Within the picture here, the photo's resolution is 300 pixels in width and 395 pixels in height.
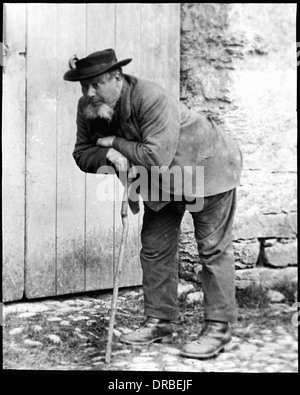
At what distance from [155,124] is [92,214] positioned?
1.24m

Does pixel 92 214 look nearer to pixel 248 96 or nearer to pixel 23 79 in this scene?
pixel 23 79

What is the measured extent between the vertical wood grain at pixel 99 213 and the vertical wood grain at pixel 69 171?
5 centimetres

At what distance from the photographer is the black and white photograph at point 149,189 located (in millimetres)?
3346

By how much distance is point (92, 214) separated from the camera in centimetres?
432

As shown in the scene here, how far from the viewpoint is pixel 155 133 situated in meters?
3.22

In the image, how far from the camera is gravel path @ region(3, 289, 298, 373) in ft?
10.9

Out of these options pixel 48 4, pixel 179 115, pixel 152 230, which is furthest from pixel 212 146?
pixel 48 4

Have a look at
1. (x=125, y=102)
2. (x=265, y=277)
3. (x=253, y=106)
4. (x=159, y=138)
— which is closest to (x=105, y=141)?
(x=125, y=102)

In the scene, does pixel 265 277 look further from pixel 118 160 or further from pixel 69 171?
pixel 118 160

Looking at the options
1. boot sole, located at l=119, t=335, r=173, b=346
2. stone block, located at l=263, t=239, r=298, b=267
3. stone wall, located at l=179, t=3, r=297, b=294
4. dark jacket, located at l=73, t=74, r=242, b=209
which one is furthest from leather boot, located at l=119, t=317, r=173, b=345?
stone block, located at l=263, t=239, r=298, b=267

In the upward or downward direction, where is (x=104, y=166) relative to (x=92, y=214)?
upward

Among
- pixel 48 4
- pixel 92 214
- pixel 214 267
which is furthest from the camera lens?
pixel 92 214

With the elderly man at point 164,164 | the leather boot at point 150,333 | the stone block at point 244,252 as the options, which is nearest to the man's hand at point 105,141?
the elderly man at point 164,164

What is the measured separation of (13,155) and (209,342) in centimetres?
159
